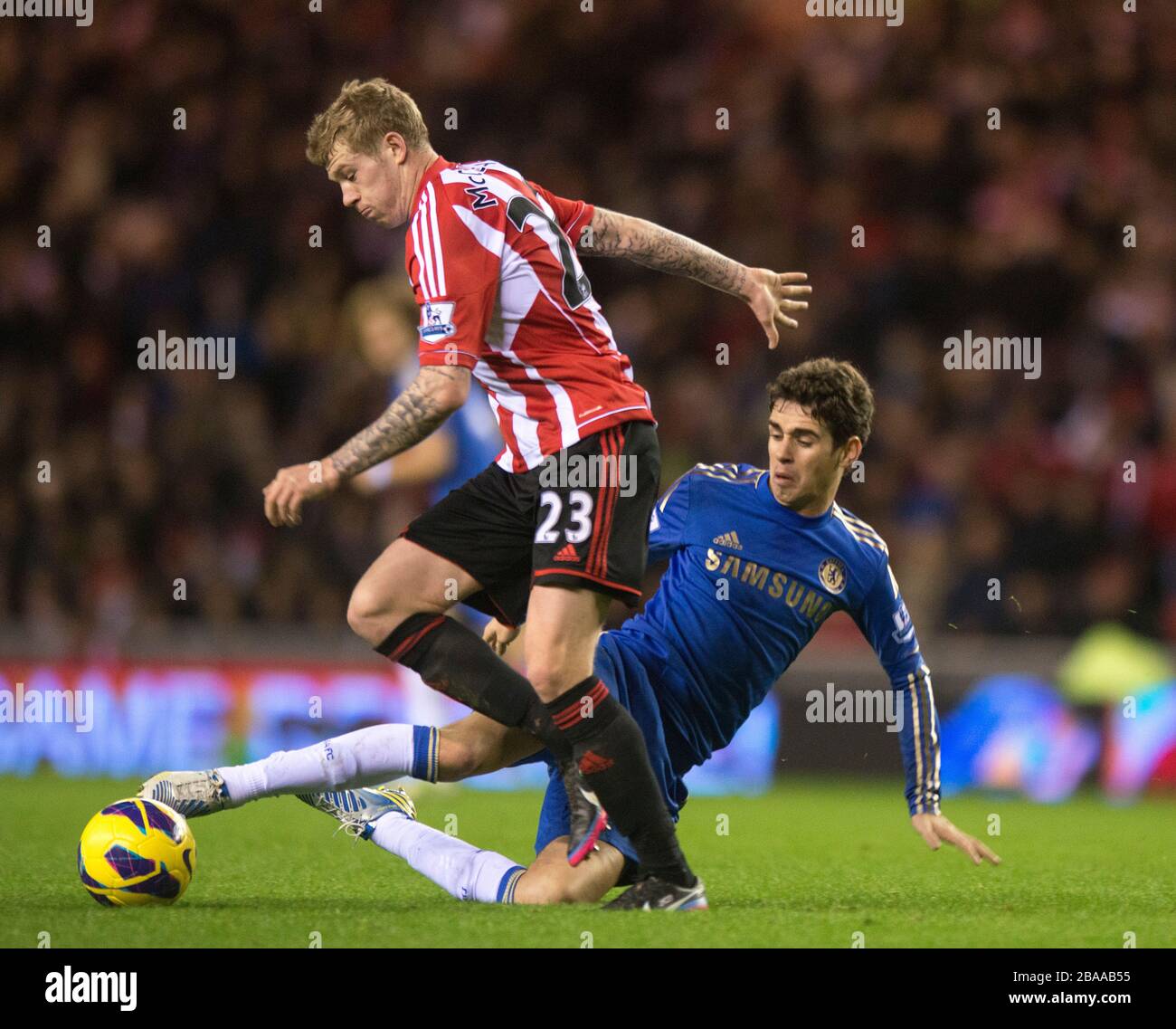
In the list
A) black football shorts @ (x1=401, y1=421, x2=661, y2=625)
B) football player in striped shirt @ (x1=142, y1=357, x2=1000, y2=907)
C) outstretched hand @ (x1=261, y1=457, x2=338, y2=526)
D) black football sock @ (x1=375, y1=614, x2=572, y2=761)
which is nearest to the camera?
outstretched hand @ (x1=261, y1=457, x2=338, y2=526)

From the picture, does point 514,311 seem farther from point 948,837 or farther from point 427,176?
point 948,837

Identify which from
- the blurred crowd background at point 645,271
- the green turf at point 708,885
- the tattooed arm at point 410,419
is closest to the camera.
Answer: the green turf at point 708,885

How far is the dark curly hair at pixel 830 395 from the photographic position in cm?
455

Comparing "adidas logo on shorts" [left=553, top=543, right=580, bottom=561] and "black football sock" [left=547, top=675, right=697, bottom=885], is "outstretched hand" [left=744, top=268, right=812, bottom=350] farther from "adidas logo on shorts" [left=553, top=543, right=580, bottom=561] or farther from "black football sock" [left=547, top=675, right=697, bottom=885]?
"black football sock" [left=547, top=675, right=697, bottom=885]

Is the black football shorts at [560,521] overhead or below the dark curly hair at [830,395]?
below

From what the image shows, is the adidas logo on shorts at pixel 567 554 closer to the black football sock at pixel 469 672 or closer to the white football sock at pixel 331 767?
the black football sock at pixel 469 672

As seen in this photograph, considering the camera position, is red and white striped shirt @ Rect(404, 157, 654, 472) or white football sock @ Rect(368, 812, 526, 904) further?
white football sock @ Rect(368, 812, 526, 904)

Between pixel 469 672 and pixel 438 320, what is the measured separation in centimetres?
87

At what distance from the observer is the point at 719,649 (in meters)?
4.66

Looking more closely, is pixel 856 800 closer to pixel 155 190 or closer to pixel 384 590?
pixel 384 590

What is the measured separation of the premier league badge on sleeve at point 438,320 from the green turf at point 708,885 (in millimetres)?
1361

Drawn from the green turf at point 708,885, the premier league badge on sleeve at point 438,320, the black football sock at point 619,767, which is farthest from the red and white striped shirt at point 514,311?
the green turf at point 708,885

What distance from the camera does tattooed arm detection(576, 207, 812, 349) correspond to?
461cm

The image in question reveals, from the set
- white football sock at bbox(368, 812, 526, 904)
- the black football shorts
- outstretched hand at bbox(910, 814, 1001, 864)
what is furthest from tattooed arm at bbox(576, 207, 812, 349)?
white football sock at bbox(368, 812, 526, 904)
